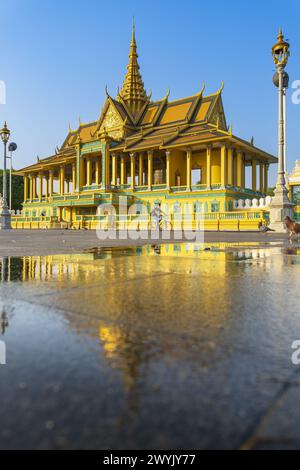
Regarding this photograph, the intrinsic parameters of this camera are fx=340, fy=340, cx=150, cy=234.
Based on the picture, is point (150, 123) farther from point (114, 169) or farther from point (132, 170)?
point (132, 170)

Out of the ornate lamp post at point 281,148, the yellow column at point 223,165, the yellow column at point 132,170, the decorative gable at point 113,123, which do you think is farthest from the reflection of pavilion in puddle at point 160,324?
the decorative gable at point 113,123

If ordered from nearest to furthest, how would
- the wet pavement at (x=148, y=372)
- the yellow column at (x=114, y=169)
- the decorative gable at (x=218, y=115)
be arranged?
1. the wet pavement at (x=148, y=372)
2. the decorative gable at (x=218, y=115)
3. the yellow column at (x=114, y=169)

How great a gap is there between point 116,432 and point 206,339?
28.7 inches

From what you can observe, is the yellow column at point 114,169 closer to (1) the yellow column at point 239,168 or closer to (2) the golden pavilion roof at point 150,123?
(2) the golden pavilion roof at point 150,123

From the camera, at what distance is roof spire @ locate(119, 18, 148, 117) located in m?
41.2

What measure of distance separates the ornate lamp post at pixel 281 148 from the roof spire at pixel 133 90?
25.1 m

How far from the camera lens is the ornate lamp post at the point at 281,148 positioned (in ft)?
54.5

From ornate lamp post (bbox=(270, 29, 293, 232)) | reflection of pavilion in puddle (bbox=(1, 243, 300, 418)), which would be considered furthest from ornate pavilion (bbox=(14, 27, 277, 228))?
reflection of pavilion in puddle (bbox=(1, 243, 300, 418))

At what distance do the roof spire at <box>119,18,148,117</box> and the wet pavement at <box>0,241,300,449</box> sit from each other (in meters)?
41.0

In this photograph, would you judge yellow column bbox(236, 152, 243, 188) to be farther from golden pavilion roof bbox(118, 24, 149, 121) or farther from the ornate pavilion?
golden pavilion roof bbox(118, 24, 149, 121)

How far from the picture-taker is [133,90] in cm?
4162

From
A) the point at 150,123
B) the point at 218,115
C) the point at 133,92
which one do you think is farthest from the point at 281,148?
the point at 133,92

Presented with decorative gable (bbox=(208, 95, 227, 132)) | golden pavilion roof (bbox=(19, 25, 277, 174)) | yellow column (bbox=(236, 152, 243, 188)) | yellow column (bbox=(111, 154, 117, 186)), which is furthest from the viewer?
yellow column (bbox=(111, 154, 117, 186))

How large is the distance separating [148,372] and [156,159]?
1448 inches
